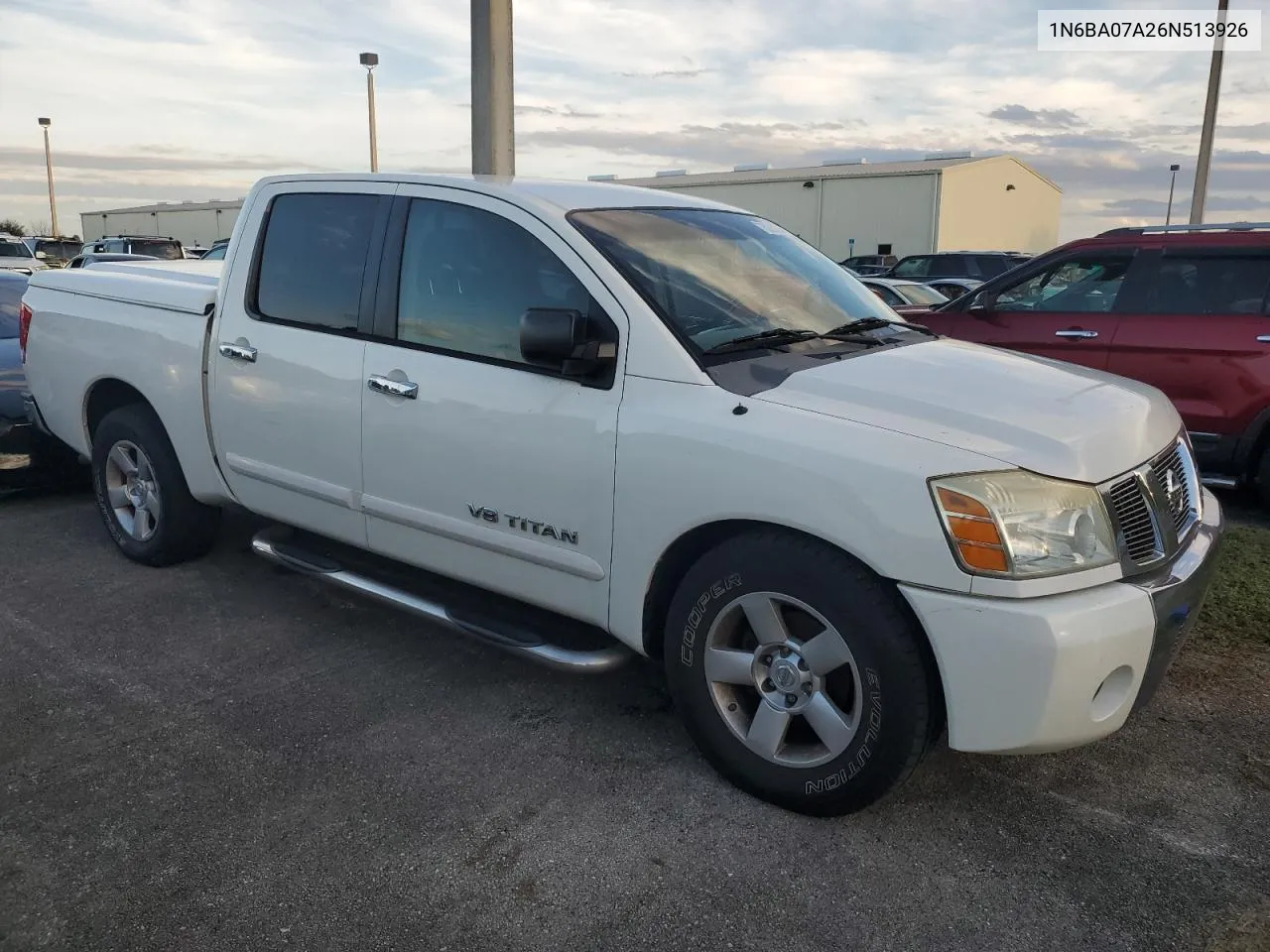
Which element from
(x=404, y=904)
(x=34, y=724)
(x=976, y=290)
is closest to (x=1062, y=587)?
(x=404, y=904)

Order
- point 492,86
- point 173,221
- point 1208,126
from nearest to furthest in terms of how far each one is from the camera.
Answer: point 492,86 < point 1208,126 < point 173,221

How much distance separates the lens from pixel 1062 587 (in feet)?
8.23

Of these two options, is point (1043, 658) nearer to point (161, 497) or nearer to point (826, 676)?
point (826, 676)

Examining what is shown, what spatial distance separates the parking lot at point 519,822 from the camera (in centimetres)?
248

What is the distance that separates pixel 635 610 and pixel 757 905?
94 centimetres

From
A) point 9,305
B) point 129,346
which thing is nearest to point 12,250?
point 9,305

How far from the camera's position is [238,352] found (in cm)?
422

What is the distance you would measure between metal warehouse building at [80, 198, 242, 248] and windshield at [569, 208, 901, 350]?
168ft

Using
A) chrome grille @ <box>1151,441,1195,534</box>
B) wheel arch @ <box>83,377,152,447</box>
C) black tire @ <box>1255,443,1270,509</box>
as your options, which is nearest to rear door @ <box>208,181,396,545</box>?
wheel arch @ <box>83,377,152,447</box>

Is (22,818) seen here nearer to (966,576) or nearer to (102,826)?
(102,826)

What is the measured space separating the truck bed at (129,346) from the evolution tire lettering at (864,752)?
118 inches

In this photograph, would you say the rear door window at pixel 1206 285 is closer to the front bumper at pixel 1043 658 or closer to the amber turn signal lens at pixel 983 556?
the front bumper at pixel 1043 658

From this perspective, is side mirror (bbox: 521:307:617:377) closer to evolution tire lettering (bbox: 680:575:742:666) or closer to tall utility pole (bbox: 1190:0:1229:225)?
evolution tire lettering (bbox: 680:575:742:666)

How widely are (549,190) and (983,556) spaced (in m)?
2.05
